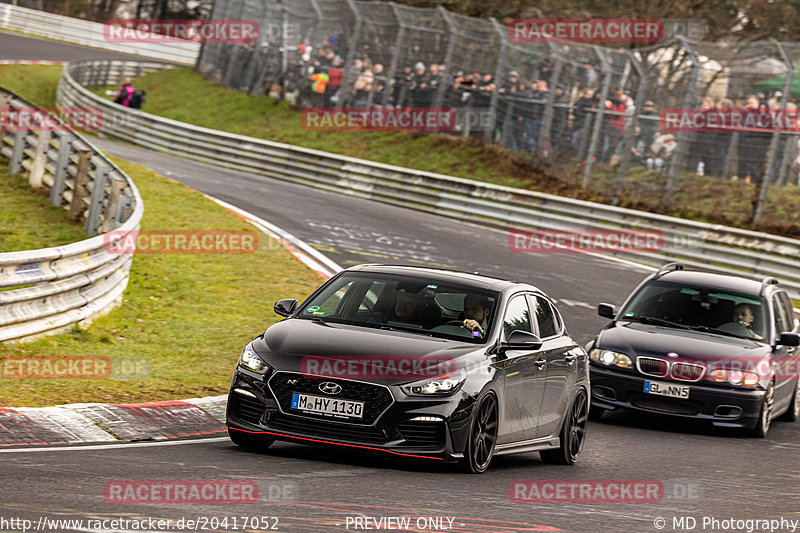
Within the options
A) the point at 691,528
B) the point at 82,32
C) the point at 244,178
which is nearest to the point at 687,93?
the point at 244,178

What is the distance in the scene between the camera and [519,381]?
940 cm

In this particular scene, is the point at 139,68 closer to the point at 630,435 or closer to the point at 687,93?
the point at 687,93

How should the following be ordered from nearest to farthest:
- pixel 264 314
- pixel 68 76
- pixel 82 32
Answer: pixel 264 314
pixel 68 76
pixel 82 32

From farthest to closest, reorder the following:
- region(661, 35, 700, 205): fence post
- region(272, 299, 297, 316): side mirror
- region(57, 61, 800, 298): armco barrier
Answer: region(661, 35, 700, 205): fence post, region(57, 61, 800, 298): armco barrier, region(272, 299, 297, 316): side mirror

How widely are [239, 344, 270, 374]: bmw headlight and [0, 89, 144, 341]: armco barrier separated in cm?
381

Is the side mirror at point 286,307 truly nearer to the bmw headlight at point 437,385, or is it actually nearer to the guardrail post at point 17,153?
the bmw headlight at point 437,385

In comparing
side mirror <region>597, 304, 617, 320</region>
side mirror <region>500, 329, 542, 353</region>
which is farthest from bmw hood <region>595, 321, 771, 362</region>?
side mirror <region>500, 329, 542, 353</region>

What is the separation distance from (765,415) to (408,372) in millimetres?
6147

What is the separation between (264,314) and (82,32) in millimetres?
48283

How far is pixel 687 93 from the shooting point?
1101 inches

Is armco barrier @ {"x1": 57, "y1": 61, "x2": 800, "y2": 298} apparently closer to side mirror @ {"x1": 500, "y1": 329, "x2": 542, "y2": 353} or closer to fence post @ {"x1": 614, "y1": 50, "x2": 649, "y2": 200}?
fence post @ {"x1": 614, "y1": 50, "x2": 649, "y2": 200}

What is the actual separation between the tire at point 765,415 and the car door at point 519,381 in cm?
412

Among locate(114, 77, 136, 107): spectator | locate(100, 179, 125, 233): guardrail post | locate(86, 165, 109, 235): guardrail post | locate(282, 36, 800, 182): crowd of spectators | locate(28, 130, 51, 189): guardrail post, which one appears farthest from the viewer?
locate(114, 77, 136, 107): spectator

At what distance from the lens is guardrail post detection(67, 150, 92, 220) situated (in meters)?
18.5
